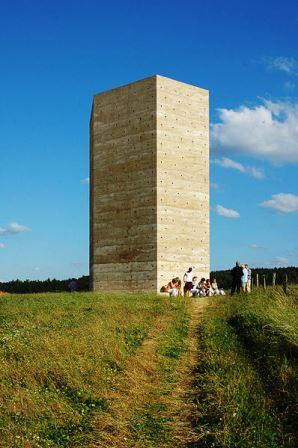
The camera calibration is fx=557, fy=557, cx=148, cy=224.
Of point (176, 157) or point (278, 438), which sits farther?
point (176, 157)

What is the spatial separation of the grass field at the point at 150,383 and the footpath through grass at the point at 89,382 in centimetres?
2

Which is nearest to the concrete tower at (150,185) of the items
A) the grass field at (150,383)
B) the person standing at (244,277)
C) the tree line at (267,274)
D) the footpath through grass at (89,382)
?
the person standing at (244,277)

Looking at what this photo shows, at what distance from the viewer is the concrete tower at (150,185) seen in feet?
115

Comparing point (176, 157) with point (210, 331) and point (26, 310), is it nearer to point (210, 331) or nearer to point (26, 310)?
point (26, 310)

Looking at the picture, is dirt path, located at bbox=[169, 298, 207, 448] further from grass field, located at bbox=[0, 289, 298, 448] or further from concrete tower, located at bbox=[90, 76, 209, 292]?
concrete tower, located at bbox=[90, 76, 209, 292]

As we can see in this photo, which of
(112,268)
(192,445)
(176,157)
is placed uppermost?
(176,157)

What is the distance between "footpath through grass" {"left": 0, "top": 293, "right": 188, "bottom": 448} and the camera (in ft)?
24.3

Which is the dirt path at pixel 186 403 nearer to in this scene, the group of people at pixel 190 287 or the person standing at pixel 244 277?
the person standing at pixel 244 277

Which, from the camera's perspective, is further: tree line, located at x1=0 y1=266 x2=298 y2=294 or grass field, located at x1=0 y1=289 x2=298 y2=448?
tree line, located at x1=0 y1=266 x2=298 y2=294

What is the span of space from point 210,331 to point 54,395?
6.46m

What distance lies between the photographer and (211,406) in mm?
8078

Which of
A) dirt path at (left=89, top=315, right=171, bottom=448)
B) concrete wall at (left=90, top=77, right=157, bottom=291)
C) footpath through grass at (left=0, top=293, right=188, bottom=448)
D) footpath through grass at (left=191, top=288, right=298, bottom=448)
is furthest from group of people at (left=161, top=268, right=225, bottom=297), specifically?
dirt path at (left=89, top=315, right=171, bottom=448)

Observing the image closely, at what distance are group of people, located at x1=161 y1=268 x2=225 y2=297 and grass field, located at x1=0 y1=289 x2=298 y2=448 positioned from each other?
14.3 metres

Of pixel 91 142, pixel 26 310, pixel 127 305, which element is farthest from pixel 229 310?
pixel 91 142
